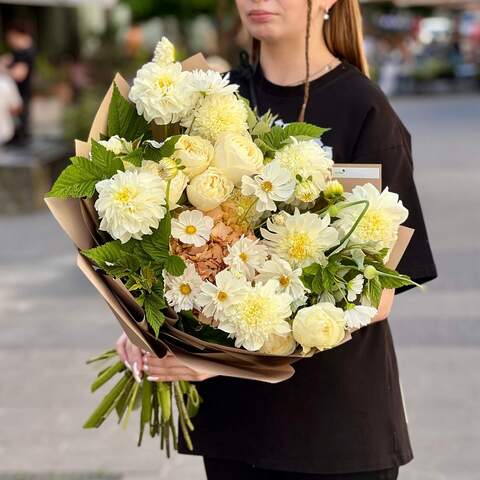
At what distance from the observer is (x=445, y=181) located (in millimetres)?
11727

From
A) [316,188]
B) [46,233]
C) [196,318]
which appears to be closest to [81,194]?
[196,318]

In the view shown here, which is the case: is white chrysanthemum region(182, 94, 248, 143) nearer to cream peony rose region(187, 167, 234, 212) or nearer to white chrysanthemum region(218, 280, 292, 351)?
cream peony rose region(187, 167, 234, 212)

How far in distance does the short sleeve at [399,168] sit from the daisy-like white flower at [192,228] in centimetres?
44

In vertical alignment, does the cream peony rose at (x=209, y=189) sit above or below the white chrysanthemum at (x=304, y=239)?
above

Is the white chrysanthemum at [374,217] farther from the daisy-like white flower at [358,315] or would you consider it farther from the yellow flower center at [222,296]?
the yellow flower center at [222,296]

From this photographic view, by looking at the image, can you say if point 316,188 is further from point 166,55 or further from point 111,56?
point 111,56

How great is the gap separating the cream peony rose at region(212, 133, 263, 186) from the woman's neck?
467 millimetres

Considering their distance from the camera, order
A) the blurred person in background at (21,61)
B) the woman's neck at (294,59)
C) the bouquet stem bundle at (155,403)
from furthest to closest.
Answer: the blurred person in background at (21,61) < the woman's neck at (294,59) < the bouquet stem bundle at (155,403)

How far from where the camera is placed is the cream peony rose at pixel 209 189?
177cm

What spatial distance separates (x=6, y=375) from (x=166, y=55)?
12.1 ft

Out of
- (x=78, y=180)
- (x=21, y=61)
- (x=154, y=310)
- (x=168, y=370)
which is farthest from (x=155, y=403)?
(x=21, y=61)

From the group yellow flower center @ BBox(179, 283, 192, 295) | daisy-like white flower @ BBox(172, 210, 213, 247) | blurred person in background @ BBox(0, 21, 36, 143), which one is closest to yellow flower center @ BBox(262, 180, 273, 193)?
daisy-like white flower @ BBox(172, 210, 213, 247)

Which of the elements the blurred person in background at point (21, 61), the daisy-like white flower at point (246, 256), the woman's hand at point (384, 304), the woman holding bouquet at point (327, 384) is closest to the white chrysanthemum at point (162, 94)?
the daisy-like white flower at point (246, 256)

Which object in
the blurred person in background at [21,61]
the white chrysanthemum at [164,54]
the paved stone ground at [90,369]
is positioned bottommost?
the blurred person in background at [21,61]
